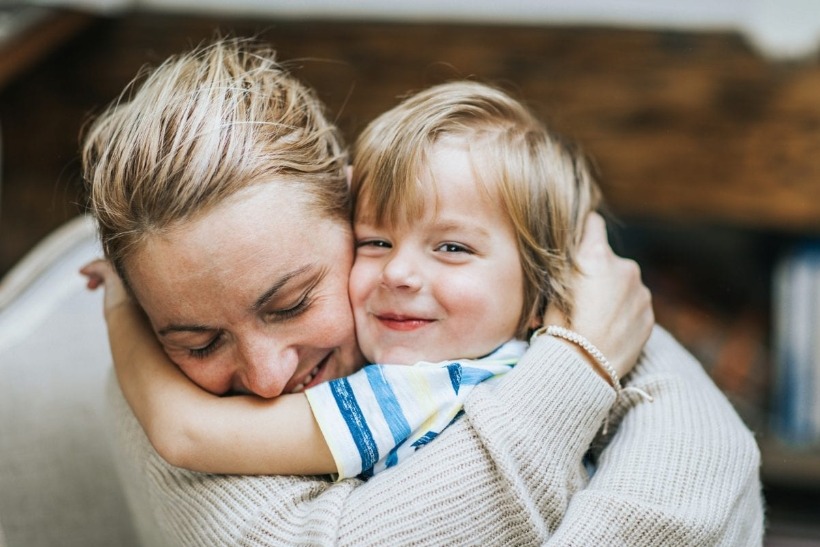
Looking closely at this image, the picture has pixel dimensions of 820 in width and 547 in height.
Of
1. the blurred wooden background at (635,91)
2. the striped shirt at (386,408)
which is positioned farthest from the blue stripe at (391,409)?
the blurred wooden background at (635,91)

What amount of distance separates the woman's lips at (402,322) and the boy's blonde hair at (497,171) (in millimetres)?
114

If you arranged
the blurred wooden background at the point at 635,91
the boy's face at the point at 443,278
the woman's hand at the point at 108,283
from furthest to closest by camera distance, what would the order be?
1. the blurred wooden background at the point at 635,91
2. the woman's hand at the point at 108,283
3. the boy's face at the point at 443,278

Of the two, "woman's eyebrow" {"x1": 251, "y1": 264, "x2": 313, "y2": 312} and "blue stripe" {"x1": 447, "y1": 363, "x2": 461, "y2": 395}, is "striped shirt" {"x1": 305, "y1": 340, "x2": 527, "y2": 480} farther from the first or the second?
"woman's eyebrow" {"x1": 251, "y1": 264, "x2": 313, "y2": 312}

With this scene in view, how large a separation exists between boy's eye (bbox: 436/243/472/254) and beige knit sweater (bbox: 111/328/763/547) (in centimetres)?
14

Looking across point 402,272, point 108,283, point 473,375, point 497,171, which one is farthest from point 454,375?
point 108,283

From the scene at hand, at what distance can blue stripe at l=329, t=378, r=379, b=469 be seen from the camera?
87 centimetres

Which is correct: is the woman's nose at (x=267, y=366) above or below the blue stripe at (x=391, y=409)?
above

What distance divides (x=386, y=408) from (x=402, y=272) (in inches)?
6.1

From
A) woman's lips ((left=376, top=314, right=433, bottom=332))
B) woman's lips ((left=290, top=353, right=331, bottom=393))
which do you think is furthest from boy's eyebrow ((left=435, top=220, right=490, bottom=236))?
woman's lips ((left=290, top=353, right=331, bottom=393))

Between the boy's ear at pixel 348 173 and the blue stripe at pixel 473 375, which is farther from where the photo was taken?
the boy's ear at pixel 348 173

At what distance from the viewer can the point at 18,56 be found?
2.01m

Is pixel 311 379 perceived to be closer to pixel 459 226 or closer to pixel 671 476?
pixel 459 226

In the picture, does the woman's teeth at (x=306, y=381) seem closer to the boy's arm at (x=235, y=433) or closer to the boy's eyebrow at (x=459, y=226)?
the boy's arm at (x=235, y=433)

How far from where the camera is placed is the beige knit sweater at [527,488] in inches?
32.4
